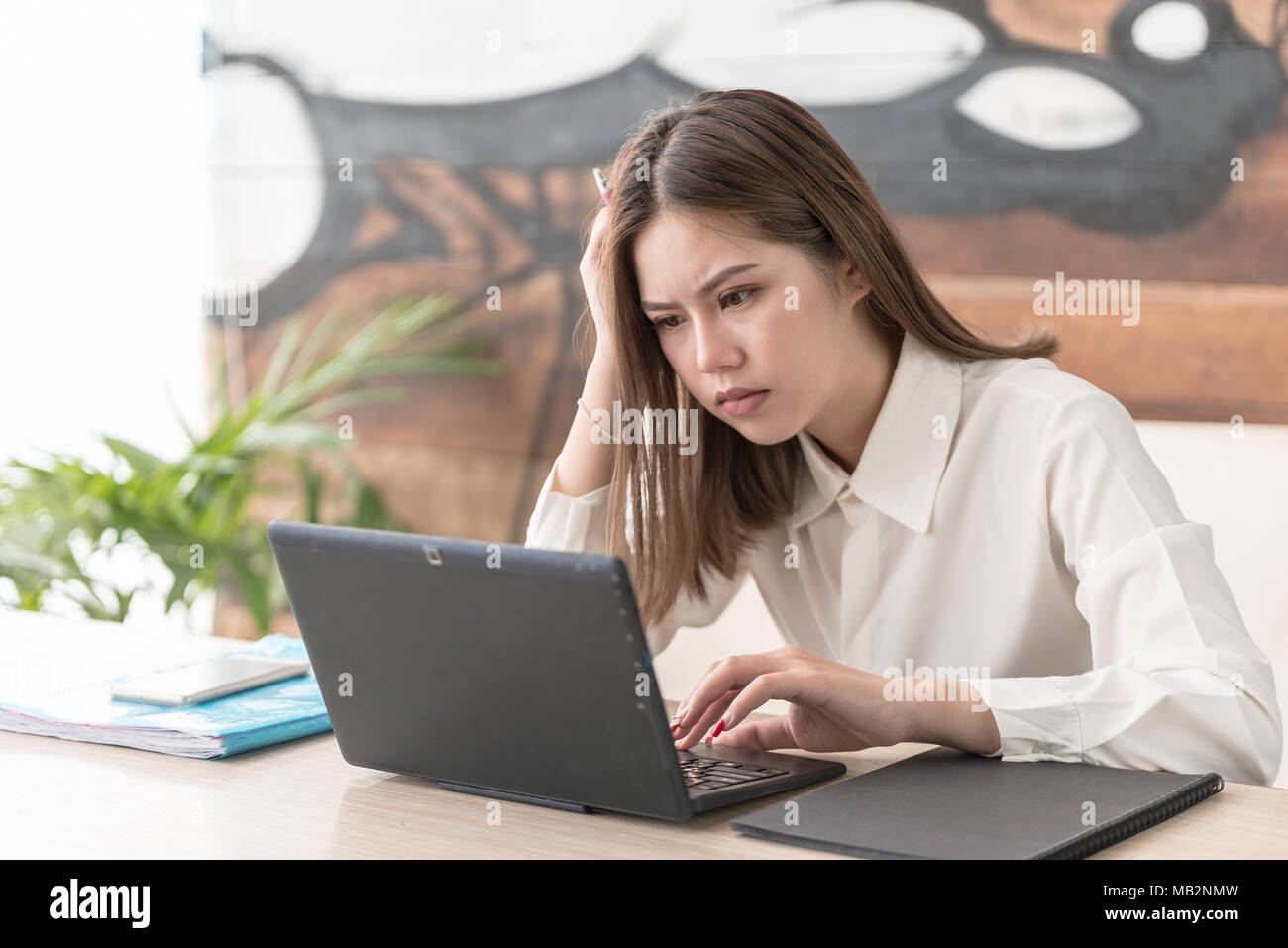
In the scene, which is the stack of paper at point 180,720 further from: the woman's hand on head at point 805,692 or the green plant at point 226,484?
the green plant at point 226,484

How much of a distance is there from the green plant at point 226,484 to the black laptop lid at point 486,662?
1.74 meters

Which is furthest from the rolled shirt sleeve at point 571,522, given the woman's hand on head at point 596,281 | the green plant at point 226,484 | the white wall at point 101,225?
the white wall at point 101,225

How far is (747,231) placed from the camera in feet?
4.69

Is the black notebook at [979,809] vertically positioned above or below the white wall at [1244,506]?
below

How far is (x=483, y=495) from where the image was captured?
125 inches

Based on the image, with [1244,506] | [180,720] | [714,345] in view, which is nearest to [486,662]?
[180,720]

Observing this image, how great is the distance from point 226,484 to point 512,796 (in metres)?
2.01

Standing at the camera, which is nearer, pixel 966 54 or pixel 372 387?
pixel 966 54

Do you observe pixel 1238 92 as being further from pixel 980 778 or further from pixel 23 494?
pixel 23 494

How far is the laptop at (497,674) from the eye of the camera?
3.10ft

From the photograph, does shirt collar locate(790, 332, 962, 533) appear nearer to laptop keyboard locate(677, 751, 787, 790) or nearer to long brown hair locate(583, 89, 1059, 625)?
long brown hair locate(583, 89, 1059, 625)

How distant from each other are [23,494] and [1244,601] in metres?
2.22

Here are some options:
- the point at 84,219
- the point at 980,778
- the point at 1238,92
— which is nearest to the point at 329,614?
the point at 980,778
